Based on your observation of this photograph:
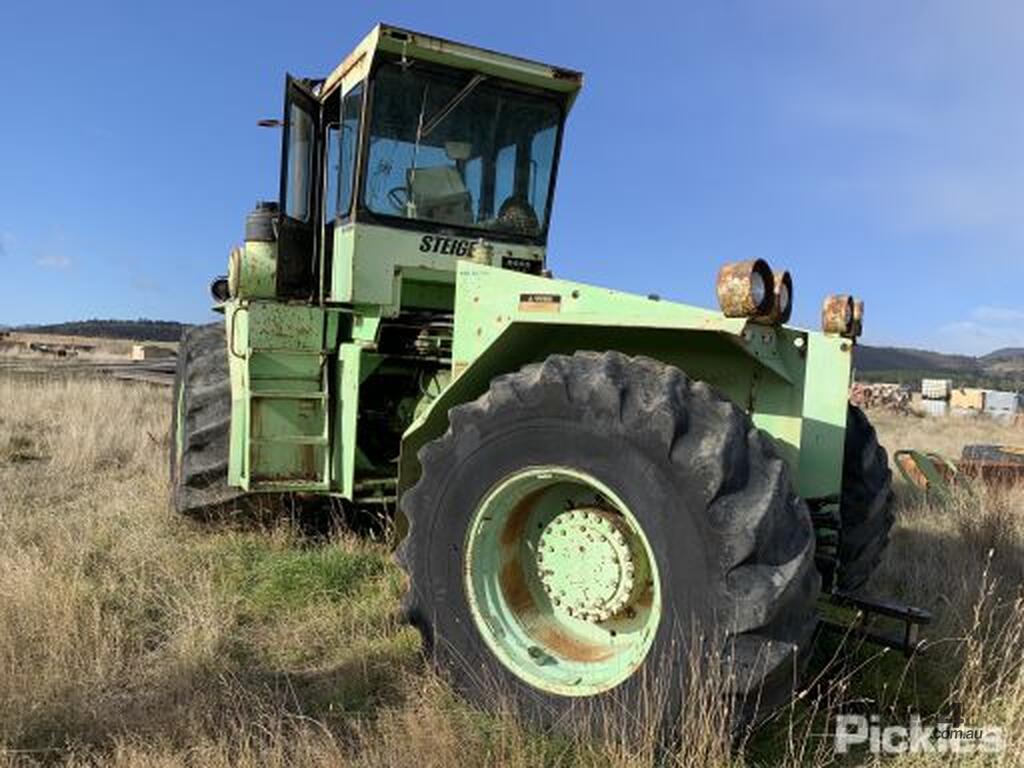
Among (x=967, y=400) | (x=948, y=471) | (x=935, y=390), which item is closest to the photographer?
(x=948, y=471)

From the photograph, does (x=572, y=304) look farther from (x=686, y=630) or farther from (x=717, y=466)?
(x=686, y=630)

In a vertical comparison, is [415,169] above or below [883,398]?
above

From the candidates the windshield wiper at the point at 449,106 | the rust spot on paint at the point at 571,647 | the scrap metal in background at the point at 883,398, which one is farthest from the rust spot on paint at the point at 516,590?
the scrap metal in background at the point at 883,398

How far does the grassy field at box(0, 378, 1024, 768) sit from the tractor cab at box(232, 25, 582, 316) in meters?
1.76

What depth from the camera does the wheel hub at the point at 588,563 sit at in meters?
3.46

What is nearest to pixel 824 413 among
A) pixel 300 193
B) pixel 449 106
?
pixel 449 106

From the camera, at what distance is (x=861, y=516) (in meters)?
4.56

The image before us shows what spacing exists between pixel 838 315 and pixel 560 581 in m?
1.69

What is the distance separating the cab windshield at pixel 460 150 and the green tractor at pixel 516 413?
14 mm

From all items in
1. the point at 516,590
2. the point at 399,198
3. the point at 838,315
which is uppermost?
the point at 399,198

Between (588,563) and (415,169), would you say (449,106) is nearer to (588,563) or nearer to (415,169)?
(415,169)

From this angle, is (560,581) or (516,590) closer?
(560,581)

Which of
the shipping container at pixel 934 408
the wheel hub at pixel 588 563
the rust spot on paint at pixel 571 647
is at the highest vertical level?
the wheel hub at pixel 588 563

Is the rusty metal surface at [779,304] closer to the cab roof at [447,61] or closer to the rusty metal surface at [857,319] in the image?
the rusty metal surface at [857,319]
